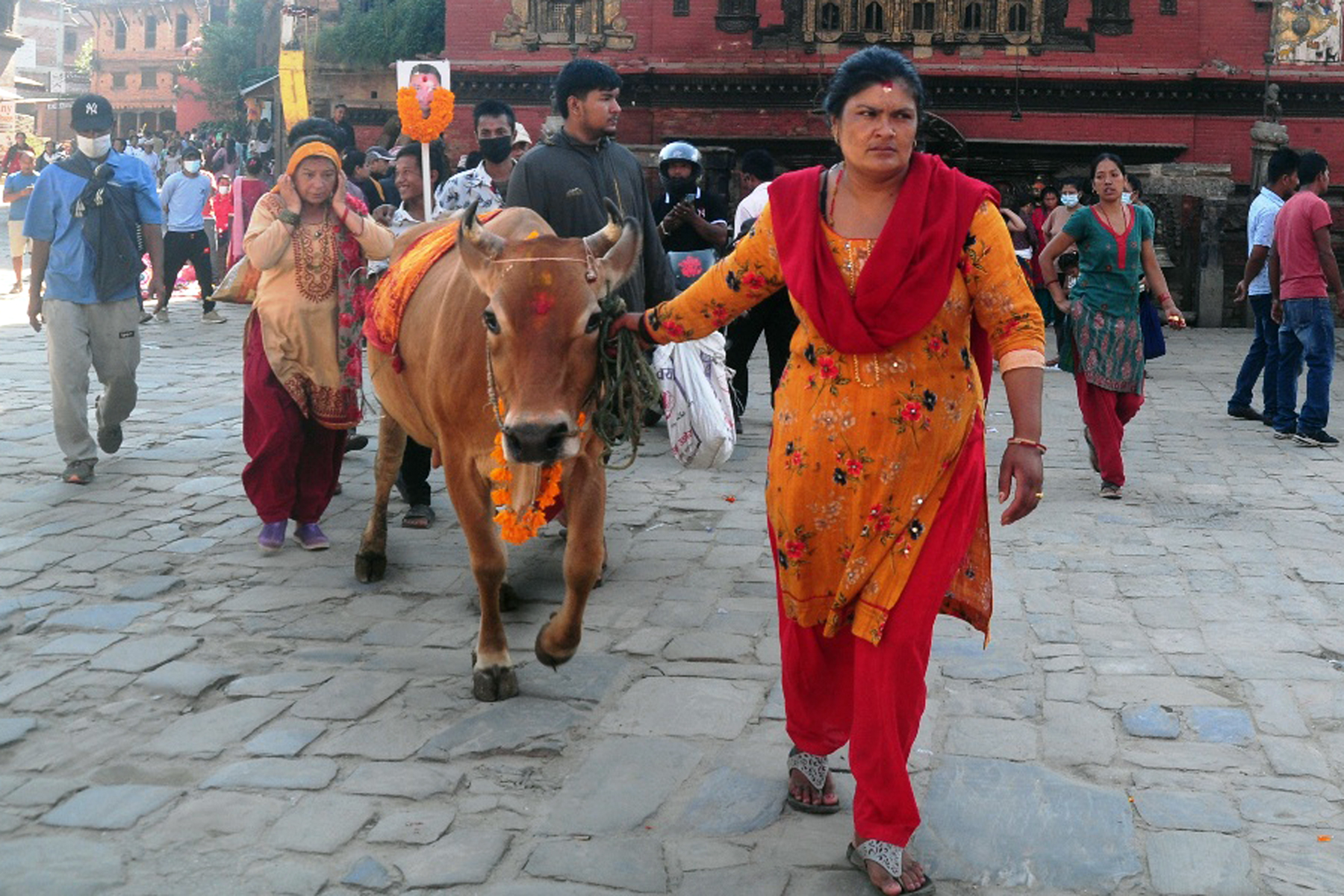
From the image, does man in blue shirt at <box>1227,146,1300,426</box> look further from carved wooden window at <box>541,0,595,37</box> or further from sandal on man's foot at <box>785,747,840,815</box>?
carved wooden window at <box>541,0,595,37</box>

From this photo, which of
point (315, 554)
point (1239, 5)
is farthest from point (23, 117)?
point (315, 554)

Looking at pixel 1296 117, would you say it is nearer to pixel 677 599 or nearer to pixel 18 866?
pixel 677 599

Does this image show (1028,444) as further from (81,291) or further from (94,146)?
(94,146)

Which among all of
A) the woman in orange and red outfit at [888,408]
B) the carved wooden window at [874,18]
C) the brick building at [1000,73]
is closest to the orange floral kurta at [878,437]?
the woman in orange and red outfit at [888,408]

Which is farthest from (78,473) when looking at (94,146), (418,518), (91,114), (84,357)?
(418,518)

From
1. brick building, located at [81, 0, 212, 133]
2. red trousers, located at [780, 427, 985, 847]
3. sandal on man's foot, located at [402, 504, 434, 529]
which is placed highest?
brick building, located at [81, 0, 212, 133]

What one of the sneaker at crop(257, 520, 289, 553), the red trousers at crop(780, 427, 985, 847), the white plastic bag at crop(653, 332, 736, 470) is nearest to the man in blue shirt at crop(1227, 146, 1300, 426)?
the white plastic bag at crop(653, 332, 736, 470)

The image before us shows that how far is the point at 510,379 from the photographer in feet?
15.3

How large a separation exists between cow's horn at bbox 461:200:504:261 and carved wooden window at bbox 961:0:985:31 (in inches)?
708

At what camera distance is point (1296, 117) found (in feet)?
68.4

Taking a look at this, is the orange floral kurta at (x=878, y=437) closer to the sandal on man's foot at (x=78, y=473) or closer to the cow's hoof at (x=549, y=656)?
the cow's hoof at (x=549, y=656)

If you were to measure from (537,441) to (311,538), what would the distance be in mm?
3330

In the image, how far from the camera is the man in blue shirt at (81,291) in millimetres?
8758

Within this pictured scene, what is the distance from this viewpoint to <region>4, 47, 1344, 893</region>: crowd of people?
3830mm
